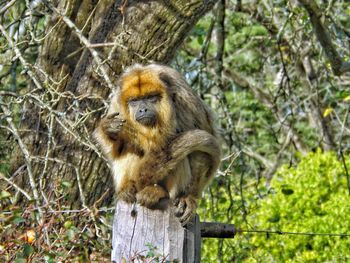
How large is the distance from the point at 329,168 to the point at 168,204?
5.79m

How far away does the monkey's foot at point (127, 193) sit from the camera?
473cm

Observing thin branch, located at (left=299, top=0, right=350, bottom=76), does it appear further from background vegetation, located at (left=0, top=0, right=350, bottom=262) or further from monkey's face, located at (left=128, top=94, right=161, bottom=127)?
monkey's face, located at (left=128, top=94, right=161, bottom=127)

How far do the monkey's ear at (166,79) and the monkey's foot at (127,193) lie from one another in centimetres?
73

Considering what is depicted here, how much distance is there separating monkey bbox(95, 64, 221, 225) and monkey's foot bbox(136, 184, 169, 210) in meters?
0.03

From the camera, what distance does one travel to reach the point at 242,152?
766cm

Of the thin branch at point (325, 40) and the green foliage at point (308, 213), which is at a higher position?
the thin branch at point (325, 40)

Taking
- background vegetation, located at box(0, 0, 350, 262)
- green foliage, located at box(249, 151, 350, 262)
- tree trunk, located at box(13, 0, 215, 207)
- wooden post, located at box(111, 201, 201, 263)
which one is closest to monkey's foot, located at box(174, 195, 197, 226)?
wooden post, located at box(111, 201, 201, 263)

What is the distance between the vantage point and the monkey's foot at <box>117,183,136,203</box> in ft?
15.5

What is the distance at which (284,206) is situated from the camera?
917 centimetres

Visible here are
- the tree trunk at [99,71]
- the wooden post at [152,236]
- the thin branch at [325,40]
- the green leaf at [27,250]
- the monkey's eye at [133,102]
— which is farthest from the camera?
the thin branch at [325,40]

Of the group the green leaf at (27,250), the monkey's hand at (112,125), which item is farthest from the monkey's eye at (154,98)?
the green leaf at (27,250)

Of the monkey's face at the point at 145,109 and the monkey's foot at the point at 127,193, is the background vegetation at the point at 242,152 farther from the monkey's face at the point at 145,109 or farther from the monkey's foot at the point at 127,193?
the monkey's face at the point at 145,109

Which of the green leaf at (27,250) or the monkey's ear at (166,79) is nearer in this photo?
the green leaf at (27,250)

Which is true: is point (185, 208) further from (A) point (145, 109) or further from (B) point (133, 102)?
(B) point (133, 102)
